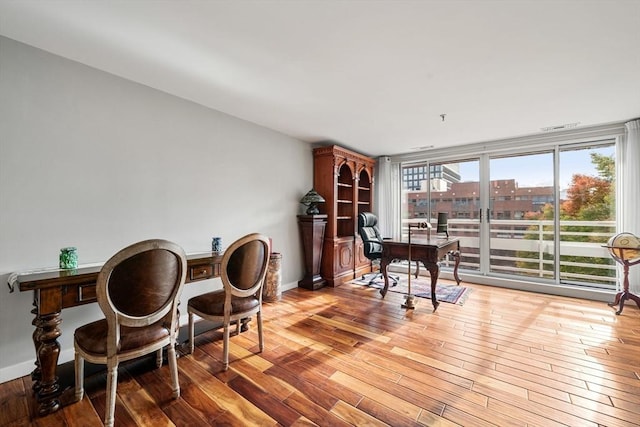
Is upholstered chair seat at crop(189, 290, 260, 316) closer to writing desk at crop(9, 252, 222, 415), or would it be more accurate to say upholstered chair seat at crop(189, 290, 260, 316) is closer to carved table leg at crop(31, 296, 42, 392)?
writing desk at crop(9, 252, 222, 415)

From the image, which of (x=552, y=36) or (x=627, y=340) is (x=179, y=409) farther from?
(x=627, y=340)

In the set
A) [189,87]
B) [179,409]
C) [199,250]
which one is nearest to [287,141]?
[189,87]

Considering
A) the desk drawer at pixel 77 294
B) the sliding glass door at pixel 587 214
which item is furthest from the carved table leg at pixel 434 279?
the desk drawer at pixel 77 294

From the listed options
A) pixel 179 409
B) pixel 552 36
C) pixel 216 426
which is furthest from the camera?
pixel 552 36

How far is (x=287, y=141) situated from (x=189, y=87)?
70.3 inches

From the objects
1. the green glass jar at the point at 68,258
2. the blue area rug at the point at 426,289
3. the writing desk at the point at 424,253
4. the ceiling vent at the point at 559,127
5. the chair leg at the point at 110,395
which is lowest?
the blue area rug at the point at 426,289

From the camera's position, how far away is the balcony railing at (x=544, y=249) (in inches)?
155

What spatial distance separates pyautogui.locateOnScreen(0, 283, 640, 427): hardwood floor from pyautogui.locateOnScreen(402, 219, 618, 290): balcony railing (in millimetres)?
1027

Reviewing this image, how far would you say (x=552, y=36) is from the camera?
1.86 m

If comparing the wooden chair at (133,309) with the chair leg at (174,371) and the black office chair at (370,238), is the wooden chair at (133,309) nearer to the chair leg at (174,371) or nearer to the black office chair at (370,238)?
the chair leg at (174,371)

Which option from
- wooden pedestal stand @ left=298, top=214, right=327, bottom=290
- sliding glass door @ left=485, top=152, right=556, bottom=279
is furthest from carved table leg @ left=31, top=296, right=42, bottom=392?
sliding glass door @ left=485, top=152, right=556, bottom=279

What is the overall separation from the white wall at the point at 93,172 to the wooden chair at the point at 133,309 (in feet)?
2.70

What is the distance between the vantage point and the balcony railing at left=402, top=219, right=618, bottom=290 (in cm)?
395

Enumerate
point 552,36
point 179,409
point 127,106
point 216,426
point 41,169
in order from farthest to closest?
point 127,106, point 41,169, point 552,36, point 179,409, point 216,426
